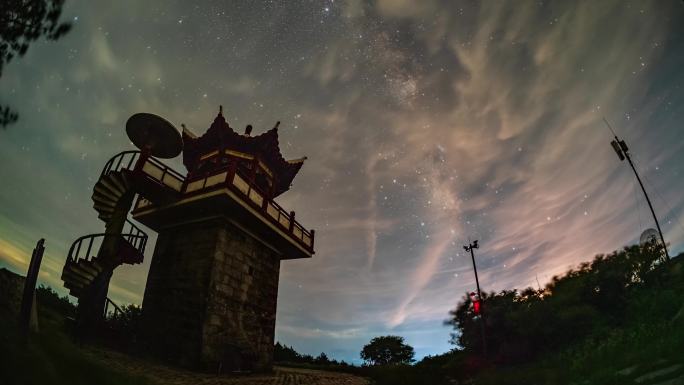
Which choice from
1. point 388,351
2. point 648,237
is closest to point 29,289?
point 648,237

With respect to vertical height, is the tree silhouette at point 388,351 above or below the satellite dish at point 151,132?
below

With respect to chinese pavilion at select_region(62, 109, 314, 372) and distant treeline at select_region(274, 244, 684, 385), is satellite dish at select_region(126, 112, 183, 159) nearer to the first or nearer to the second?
chinese pavilion at select_region(62, 109, 314, 372)

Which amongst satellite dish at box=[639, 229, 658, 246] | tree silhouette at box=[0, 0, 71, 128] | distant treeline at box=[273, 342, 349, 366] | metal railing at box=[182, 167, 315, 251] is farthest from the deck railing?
satellite dish at box=[639, 229, 658, 246]

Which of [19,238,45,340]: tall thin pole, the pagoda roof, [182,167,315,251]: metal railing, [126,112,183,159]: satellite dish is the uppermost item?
the pagoda roof

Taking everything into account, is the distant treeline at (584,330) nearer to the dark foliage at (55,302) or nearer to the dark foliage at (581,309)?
the dark foliage at (581,309)

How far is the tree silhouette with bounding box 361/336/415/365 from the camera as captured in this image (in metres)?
44.2

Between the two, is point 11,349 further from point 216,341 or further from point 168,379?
point 216,341

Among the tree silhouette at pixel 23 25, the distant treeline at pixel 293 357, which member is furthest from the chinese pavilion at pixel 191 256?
the distant treeline at pixel 293 357

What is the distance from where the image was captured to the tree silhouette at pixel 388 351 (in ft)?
145

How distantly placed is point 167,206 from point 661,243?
3173cm

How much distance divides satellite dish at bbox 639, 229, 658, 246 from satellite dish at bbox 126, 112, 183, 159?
30436 mm

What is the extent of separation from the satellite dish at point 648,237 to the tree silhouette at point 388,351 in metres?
31.8

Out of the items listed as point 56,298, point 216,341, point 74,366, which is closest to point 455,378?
point 216,341

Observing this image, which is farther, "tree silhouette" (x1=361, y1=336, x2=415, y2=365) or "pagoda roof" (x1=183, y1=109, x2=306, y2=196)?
"tree silhouette" (x1=361, y1=336, x2=415, y2=365)
